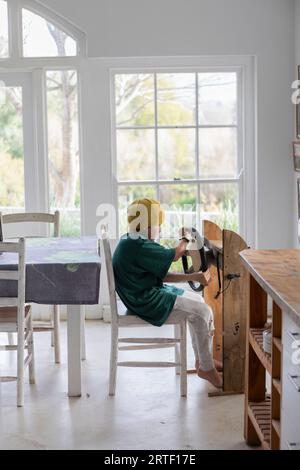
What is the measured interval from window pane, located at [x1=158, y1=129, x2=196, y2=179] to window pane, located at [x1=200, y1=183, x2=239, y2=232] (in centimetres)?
21

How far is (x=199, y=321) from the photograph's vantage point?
4438 mm

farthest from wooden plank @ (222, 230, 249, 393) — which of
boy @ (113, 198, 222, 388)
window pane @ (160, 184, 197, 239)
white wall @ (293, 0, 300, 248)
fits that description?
window pane @ (160, 184, 197, 239)

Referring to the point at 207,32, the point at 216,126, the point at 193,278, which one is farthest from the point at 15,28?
the point at 193,278

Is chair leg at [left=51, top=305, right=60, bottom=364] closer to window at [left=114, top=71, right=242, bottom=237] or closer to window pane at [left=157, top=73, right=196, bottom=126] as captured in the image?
window at [left=114, top=71, right=242, bottom=237]

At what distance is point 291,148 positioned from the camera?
6.14 m

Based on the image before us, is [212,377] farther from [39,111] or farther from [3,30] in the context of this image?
[3,30]

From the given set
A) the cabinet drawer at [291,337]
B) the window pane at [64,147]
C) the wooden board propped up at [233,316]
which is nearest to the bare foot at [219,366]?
the wooden board propped up at [233,316]

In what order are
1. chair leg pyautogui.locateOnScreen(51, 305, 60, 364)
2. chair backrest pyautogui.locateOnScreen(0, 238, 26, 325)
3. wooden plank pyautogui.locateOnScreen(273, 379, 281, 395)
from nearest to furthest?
wooden plank pyautogui.locateOnScreen(273, 379, 281, 395) → chair backrest pyautogui.locateOnScreen(0, 238, 26, 325) → chair leg pyautogui.locateOnScreen(51, 305, 60, 364)

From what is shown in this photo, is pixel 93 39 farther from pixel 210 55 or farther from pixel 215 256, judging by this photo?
pixel 215 256

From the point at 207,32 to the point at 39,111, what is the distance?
1450 mm

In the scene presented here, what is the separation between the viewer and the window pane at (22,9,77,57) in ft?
20.1

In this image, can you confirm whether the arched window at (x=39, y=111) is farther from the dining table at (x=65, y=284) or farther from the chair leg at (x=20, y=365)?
the chair leg at (x=20, y=365)
